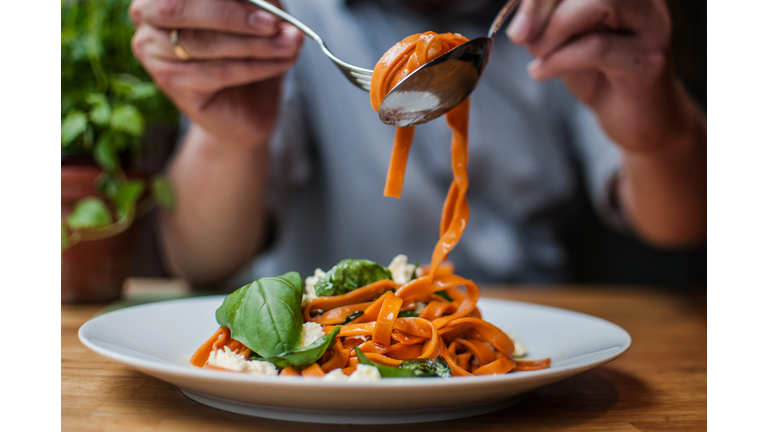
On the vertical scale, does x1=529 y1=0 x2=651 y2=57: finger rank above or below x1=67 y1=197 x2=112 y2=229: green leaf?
above

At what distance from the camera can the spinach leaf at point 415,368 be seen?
2.72ft

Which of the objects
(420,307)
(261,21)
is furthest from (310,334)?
(261,21)

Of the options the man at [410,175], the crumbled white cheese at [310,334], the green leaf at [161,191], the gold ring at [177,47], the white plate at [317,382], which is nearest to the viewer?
the white plate at [317,382]

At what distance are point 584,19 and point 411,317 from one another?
0.98 metres

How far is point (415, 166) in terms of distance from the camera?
114 inches

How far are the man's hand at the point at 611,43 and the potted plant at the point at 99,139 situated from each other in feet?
4.19

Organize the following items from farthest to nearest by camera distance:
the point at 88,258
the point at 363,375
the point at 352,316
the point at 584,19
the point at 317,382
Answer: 1. the point at 88,258
2. the point at 584,19
3. the point at 352,316
4. the point at 363,375
5. the point at 317,382

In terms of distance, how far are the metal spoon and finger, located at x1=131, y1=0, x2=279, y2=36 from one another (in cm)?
51

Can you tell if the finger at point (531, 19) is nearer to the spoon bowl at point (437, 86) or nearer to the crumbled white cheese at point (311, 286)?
the spoon bowl at point (437, 86)

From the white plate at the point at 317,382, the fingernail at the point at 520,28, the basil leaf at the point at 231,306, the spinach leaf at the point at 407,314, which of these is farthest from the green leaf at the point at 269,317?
the fingernail at the point at 520,28

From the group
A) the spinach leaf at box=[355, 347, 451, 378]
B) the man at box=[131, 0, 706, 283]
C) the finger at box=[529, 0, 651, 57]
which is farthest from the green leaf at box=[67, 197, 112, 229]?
the finger at box=[529, 0, 651, 57]

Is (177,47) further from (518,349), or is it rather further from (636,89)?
(636,89)

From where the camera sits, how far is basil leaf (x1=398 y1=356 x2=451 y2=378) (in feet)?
2.87

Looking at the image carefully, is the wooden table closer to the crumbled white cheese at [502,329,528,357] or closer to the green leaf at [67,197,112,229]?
the crumbled white cheese at [502,329,528,357]
